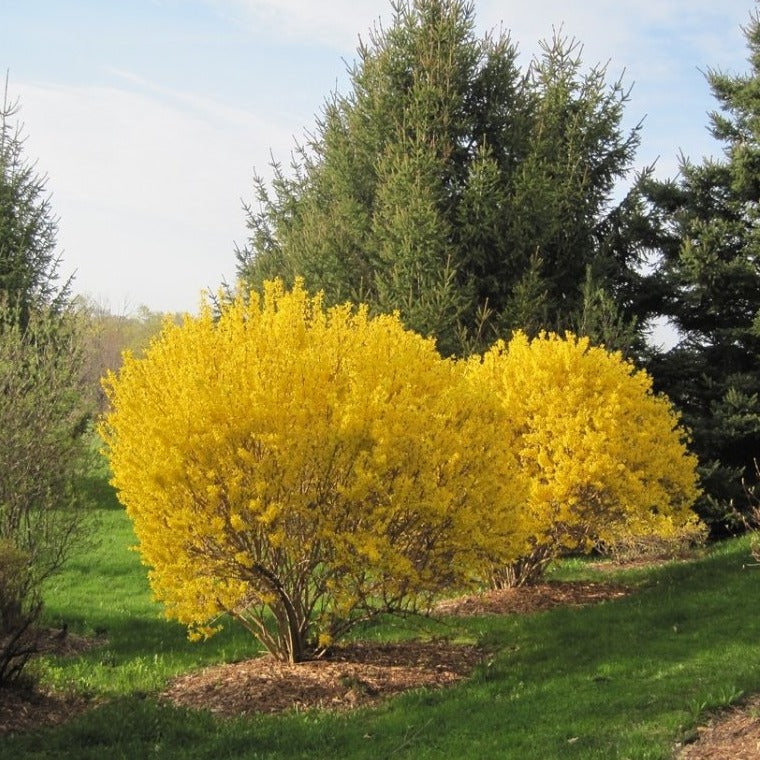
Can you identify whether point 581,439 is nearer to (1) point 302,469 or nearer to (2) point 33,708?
(1) point 302,469

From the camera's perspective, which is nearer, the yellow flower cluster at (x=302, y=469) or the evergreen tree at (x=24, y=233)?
the yellow flower cluster at (x=302, y=469)

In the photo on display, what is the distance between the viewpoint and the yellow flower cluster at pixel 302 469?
7.27 meters

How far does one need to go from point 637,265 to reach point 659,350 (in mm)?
2135

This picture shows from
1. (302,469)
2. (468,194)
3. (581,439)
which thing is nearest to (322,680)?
(302,469)

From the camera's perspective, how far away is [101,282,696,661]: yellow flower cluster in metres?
7.27

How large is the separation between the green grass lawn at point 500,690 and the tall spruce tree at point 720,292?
5211 millimetres

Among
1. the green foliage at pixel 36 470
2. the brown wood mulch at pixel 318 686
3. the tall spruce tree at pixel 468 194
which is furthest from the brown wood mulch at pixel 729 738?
the tall spruce tree at pixel 468 194

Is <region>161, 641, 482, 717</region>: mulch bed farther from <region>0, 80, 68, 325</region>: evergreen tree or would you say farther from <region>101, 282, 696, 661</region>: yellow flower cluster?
<region>0, 80, 68, 325</region>: evergreen tree

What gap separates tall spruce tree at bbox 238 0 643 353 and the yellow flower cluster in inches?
285

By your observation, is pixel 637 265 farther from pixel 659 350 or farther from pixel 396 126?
pixel 396 126

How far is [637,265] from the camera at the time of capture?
18.5 meters

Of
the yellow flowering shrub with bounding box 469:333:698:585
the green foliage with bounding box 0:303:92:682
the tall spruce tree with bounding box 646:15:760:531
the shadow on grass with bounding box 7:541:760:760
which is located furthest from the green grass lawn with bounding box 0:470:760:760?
the tall spruce tree with bounding box 646:15:760:531

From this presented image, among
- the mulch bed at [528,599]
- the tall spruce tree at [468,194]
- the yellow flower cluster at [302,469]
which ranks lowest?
the mulch bed at [528,599]

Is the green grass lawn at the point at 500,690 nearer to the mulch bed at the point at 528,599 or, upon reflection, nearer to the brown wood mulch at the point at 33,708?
the brown wood mulch at the point at 33,708
